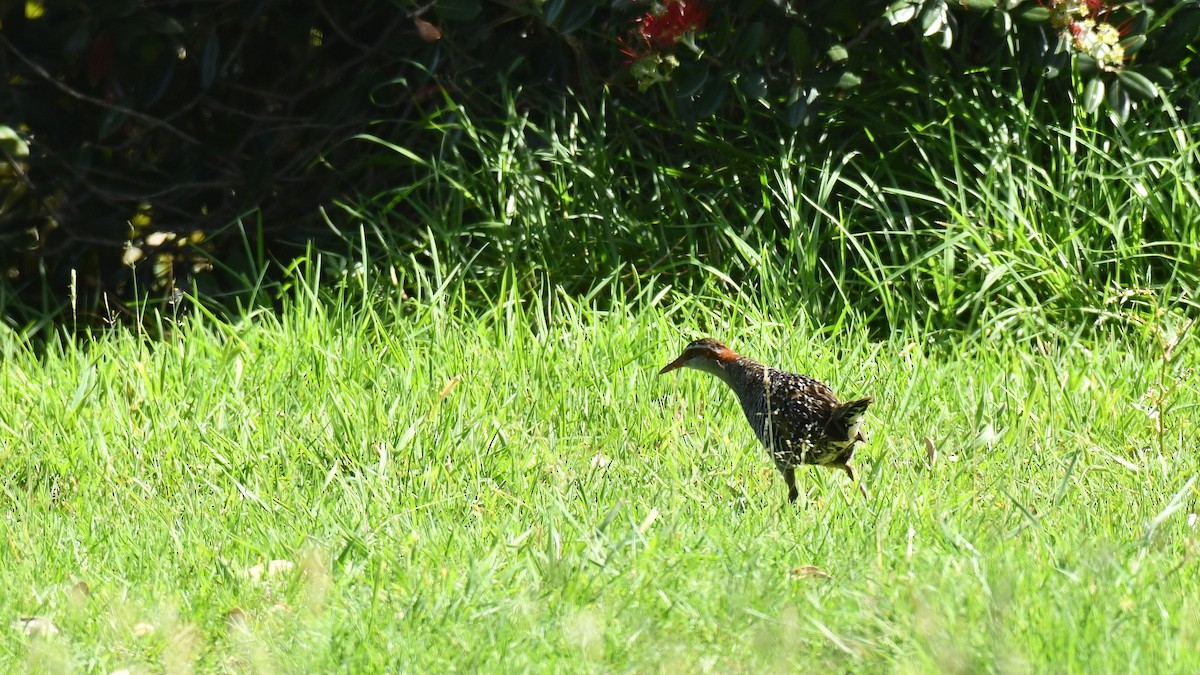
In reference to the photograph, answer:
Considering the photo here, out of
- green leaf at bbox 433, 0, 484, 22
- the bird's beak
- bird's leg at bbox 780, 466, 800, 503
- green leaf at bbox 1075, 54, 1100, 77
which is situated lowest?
bird's leg at bbox 780, 466, 800, 503

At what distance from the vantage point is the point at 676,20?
16.8ft

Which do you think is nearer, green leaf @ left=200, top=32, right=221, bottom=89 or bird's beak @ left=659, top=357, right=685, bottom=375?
bird's beak @ left=659, top=357, right=685, bottom=375

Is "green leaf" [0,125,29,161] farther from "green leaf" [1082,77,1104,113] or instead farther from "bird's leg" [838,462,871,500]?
"green leaf" [1082,77,1104,113]

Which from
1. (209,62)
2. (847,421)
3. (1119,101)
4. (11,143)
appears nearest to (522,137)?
(209,62)

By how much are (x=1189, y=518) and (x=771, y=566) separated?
3.62 ft

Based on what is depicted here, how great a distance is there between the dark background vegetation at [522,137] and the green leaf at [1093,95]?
0.05m

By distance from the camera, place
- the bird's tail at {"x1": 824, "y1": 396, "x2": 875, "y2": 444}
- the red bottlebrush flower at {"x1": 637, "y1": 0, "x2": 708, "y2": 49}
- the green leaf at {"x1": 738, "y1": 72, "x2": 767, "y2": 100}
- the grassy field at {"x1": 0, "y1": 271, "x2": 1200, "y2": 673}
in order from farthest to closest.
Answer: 1. the green leaf at {"x1": 738, "y1": 72, "x2": 767, "y2": 100}
2. the red bottlebrush flower at {"x1": 637, "y1": 0, "x2": 708, "y2": 49}
3. the bird's tail at {"x1": 824, "y1": 396, "x2": 875, "y2": 444}
4. the grassy field at {"x1": 0, "y1": 271, "x2": 1200, "y2": 673}

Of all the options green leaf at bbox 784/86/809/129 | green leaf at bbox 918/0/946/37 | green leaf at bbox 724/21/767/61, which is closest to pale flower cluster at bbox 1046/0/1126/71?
green leaf at bbox 918/0/946/37

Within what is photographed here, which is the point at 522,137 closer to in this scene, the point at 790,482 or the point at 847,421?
the point at 790,482

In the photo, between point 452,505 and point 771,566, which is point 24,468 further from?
point 771,566

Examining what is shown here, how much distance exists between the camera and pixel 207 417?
4.50 metres

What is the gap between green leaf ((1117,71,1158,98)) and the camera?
5.25 m

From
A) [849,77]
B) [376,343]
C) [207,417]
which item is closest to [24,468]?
[207,417]

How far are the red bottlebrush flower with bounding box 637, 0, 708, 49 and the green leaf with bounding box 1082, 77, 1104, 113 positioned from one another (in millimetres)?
1387
